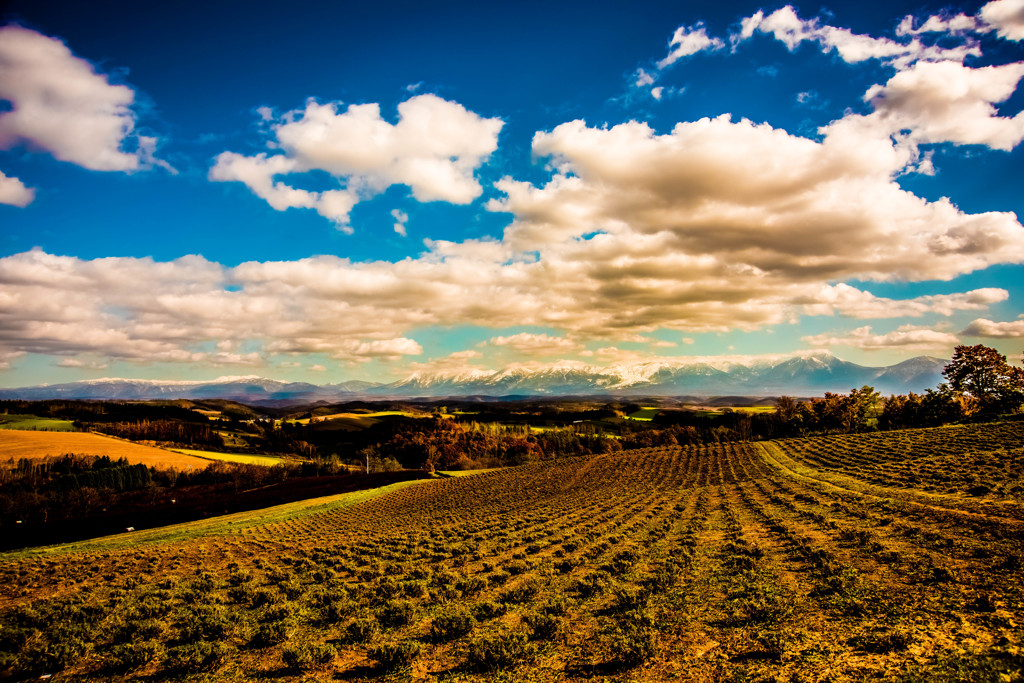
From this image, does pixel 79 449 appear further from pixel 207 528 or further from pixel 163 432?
pixel 207 528

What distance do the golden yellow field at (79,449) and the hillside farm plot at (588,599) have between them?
84.3 metres

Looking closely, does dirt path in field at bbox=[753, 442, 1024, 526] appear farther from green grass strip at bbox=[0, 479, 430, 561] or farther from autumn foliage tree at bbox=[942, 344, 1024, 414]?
autumn foliage tree at bbox=[942, 344, 1024, 414]

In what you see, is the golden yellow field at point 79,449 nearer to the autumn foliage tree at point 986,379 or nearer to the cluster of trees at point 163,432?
the cluster of trees at point 163,432

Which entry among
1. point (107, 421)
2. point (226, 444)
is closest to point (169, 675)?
point (226, 444)

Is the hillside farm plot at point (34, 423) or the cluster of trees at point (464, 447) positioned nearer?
the cluster of trees at point (464, 447)

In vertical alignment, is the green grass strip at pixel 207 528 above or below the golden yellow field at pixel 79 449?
above

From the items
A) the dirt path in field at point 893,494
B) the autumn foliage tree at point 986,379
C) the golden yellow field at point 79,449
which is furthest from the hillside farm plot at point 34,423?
the autumn foliage tree at point 986,379

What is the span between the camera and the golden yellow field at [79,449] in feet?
315

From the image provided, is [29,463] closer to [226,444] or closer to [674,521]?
[226,444]

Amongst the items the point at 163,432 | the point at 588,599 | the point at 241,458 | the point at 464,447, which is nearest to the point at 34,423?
the point at 163,432

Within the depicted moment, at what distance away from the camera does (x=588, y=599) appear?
1365 centimetres

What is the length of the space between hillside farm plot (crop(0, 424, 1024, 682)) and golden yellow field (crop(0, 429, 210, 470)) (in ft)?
277

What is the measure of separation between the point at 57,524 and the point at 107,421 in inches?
5282

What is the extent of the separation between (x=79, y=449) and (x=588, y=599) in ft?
434
